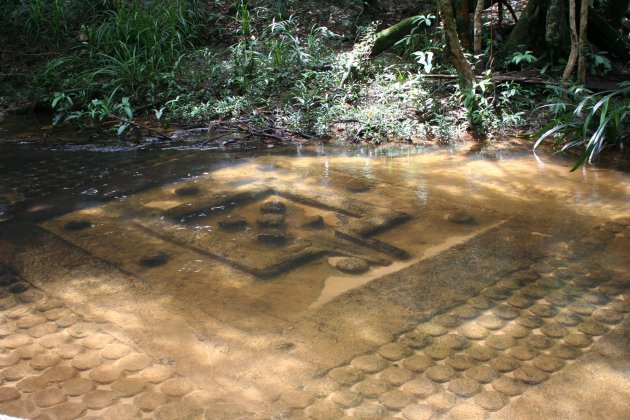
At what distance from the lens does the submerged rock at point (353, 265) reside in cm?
297

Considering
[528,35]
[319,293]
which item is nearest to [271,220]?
[319,293]

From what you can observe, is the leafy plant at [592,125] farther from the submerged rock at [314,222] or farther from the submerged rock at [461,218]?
the submerged rock at [314,222]

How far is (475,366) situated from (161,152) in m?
3.44

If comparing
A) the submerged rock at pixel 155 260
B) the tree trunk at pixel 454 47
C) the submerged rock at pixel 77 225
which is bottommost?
the submerged rock at pixel 155 260

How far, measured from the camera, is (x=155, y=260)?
3121 mm

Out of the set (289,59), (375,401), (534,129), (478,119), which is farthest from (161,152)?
(375,401)

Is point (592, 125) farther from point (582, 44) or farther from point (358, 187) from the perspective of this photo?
point (358, 187)

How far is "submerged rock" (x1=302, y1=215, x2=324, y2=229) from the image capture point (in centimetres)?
346

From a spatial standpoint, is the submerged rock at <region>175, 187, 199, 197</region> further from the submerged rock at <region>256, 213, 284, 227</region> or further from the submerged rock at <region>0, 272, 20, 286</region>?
the submerged rock at <region>0, 272, 20, 286</region>

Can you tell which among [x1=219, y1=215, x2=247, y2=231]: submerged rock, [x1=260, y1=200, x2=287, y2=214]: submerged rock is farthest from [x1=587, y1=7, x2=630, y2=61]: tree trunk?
[x1=219, y1=215, x2=247, y2=231]: submerged rock

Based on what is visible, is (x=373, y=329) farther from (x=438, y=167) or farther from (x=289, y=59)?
(x=289, y=59)

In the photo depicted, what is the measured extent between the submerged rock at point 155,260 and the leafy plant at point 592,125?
264 cm

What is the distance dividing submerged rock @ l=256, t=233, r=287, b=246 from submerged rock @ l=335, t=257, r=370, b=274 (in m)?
0.39

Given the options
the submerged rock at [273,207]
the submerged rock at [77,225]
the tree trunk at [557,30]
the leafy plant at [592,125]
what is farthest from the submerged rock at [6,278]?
the tree trunk at [557,30]
